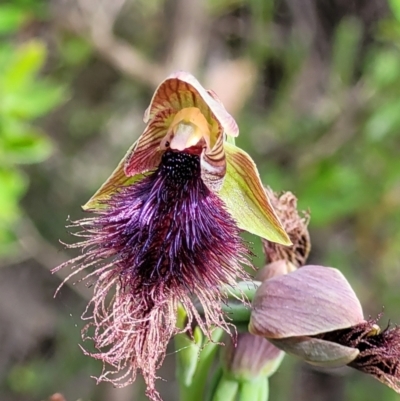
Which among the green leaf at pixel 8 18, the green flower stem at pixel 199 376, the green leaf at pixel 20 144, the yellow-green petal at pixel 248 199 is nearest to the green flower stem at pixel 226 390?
the green flower stem at pixel 199 376

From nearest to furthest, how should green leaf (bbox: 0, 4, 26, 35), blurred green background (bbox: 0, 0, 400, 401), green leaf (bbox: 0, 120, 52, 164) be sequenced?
green leaf (bbox: 0, 120, 52, 164), green leaf (bbox: 0, 4, 26, 35), blurred green background (bbox: 0, 0, 400, 401)

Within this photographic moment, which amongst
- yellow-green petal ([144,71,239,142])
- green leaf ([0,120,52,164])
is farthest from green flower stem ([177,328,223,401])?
green leaf ([0,120,52,164])

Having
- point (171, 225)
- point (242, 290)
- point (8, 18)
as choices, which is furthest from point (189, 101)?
point (8, 18)

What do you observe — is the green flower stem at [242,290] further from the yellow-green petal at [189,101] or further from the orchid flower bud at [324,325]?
the yellow-green petal at [189,101]

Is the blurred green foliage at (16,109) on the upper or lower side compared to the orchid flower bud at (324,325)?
upper

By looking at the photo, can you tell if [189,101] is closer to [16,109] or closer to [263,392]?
[263,392]

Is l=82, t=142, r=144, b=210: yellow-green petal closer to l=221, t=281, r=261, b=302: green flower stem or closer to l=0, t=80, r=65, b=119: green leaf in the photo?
l=221, t=281, r=261, b=302: green flower stem
